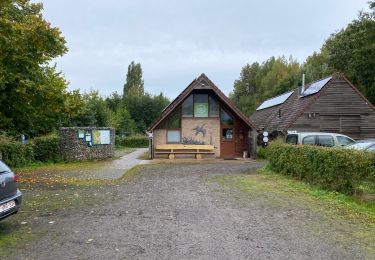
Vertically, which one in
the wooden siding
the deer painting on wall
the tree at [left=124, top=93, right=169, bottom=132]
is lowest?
the deer painting on wall

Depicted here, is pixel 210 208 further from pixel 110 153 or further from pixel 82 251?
pixel 110 153

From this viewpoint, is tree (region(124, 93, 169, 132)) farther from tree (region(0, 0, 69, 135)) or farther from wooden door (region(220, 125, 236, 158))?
tree (region(0, 0, 69, 135))

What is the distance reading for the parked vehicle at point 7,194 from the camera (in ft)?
25.9

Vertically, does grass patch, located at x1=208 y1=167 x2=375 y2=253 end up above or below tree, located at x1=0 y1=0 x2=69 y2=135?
below

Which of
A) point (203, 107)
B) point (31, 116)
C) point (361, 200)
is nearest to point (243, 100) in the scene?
point (203, 107)

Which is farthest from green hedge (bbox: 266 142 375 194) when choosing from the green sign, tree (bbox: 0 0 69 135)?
the green sign

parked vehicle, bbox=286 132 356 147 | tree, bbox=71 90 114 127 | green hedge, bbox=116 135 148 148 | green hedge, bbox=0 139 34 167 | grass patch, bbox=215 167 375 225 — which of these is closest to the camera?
grass patch, bbox=215 167 375 225

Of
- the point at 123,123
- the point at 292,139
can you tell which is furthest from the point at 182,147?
the point at 123,123

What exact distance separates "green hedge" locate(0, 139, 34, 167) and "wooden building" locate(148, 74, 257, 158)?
903 cm

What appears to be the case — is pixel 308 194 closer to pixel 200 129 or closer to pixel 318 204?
pixel 318 204

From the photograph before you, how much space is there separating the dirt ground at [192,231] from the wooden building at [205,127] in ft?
63.4

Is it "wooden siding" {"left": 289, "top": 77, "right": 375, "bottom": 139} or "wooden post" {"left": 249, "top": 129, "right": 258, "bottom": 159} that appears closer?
"wooden post" {"left": 249, "top": 129, "right": 258, "bottom": 159}

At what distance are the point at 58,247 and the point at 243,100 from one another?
87857mm

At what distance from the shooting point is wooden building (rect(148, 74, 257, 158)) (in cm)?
3184
